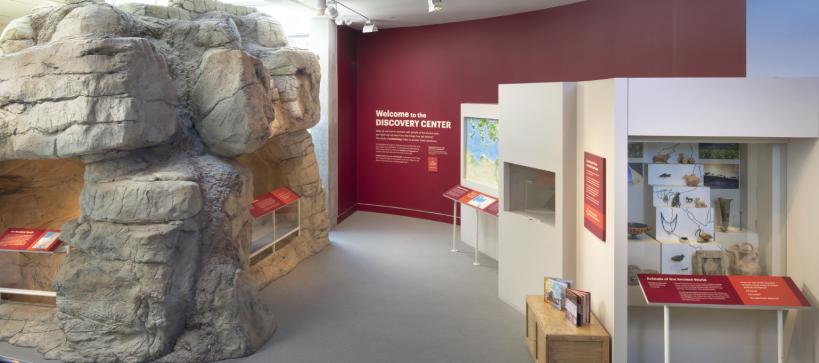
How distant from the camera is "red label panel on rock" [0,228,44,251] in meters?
6.67

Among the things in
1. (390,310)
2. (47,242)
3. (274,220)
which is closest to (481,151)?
(274,220)

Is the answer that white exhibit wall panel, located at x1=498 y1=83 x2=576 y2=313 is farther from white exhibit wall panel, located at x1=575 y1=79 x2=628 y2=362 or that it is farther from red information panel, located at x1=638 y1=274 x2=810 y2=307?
red information panel, located at x1=638 y1=274 x2=810 y2=307

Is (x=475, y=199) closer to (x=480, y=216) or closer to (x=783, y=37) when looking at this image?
(x=480, y=216)

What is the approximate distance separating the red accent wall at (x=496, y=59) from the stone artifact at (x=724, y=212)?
313 cm

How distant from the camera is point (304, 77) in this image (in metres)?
9.44

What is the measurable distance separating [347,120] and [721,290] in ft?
30.0

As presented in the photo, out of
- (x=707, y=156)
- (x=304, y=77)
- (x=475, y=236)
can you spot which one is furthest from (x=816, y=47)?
(x=304, y=77)

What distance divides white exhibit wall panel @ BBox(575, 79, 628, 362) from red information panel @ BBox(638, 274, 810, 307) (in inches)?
10.0

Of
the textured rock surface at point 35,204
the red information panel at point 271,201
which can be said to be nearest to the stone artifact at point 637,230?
the red information panel at point 271,201

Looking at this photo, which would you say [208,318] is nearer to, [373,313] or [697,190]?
[373,313]

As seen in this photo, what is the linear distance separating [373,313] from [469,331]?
115cm

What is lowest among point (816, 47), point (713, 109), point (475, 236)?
point (475, 236)

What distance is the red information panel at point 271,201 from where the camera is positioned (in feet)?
28.2

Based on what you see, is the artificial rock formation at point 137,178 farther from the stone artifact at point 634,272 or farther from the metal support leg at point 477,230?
the metal support leg at point 477,230
